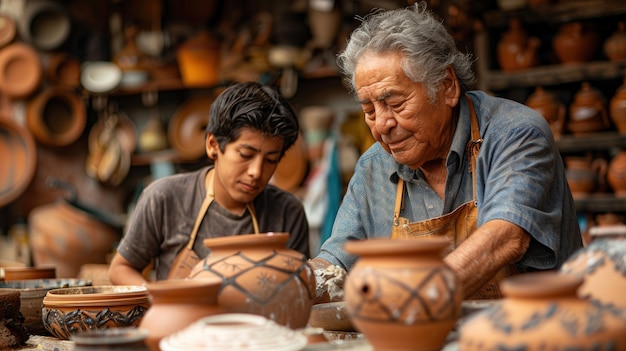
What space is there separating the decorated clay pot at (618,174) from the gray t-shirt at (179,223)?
2.83 metres

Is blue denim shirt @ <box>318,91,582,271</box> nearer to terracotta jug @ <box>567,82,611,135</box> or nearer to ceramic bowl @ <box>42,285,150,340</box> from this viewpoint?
ceramic bowl @ <box>42,285,150,340</box>

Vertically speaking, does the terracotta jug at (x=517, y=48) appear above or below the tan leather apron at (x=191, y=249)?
above

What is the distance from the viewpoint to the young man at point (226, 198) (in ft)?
10.9

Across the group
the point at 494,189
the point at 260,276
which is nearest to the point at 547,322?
the point at 260,276

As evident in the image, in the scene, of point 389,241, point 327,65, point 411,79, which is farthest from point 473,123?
point 327,65

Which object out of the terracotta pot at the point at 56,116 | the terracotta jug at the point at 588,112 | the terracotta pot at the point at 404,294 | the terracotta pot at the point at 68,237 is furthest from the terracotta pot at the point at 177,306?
the terracotta pot at the point at 56,116

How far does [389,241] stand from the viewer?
1.72 meters

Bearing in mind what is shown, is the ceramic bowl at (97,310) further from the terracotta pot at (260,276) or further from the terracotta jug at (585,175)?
the terracotta jug at (585,175)

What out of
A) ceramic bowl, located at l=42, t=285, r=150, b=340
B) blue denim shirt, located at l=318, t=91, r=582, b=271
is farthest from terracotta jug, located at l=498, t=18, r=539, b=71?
ceramic bowl, located at l=42, t=285, r=150, b=340

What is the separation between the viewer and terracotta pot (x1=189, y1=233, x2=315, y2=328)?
1884 millimetres

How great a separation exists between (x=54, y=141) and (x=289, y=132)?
5282 millimetres

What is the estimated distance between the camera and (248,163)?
331cm

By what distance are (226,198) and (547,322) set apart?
7.75 ft

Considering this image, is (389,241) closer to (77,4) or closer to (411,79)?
(411,79)
